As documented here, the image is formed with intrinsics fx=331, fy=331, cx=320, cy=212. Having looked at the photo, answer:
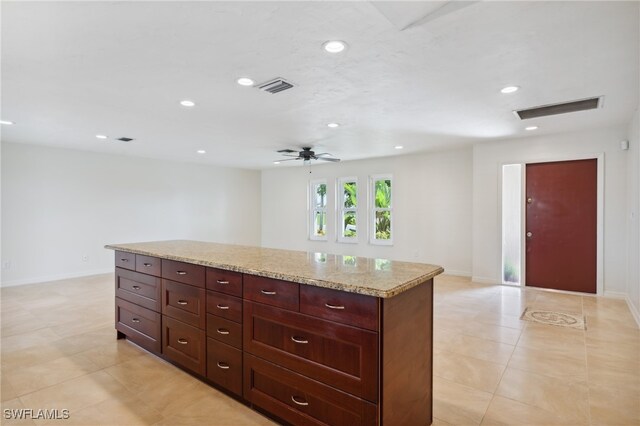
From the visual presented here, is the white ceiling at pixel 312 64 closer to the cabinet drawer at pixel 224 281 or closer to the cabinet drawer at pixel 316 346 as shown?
the cabinet drawer at pixel 224 281

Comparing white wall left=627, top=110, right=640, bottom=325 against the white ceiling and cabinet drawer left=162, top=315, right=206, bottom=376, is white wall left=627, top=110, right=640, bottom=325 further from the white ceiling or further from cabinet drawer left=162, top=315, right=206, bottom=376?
cabinet drawer left=162, top=315, right=206, bottom=376

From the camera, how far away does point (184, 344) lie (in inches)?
102

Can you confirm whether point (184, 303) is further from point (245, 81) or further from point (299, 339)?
point (245, 81)

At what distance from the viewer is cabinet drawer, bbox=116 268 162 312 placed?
9.37 feet

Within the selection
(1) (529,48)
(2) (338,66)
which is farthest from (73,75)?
(1) (529,48)

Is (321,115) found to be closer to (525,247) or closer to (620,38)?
(620,38)

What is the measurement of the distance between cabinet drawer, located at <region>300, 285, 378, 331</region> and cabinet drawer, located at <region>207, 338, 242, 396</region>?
2.37 ft

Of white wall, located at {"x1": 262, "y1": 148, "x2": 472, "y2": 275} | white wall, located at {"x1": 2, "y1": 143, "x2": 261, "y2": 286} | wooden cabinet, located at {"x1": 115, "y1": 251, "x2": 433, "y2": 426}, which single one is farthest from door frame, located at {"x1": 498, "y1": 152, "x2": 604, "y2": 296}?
white wall, located at {"x1": 2, "y1": 143, "x2": 261, "y2": 286}

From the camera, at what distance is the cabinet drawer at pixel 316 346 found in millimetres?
1589

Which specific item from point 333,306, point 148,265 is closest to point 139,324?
point 148,265

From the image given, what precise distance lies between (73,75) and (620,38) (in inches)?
165

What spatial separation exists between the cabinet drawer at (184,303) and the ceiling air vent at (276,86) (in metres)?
1.88

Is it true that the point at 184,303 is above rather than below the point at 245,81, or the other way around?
below

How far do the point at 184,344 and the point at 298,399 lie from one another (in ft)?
3.89
